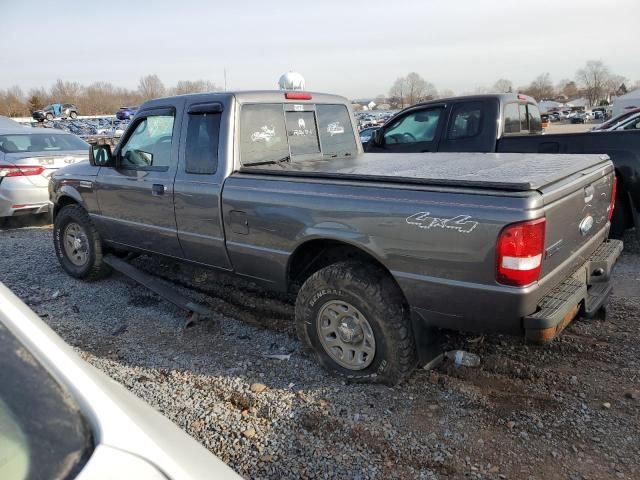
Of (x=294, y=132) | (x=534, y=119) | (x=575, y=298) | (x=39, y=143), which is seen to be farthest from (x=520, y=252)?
(x=39, y=143)

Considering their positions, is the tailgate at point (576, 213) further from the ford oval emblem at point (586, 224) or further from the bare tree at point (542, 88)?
the bare tree at point (542, 88)

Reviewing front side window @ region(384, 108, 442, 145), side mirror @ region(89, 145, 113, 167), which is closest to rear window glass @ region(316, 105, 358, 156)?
side mirror @ region(89, 145, 113, 167)

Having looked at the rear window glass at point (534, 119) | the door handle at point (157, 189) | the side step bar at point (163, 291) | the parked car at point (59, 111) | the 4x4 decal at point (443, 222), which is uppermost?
the parked car at point (59, 111)

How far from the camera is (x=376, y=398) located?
3240mm

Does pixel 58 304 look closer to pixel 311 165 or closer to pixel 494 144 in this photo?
pixel 311 165

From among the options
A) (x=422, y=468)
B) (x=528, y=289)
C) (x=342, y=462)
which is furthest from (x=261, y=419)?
(x=528, y=289)

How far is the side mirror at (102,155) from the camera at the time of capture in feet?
16.2

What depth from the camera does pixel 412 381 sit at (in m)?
3.43

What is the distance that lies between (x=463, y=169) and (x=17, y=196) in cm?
712

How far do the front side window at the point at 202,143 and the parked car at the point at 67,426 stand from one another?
8.65 feet

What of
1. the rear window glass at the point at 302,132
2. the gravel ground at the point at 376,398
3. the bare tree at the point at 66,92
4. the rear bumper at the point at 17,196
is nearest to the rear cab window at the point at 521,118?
the gravel ground at the point at 376,398

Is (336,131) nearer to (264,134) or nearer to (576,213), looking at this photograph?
(264,134)

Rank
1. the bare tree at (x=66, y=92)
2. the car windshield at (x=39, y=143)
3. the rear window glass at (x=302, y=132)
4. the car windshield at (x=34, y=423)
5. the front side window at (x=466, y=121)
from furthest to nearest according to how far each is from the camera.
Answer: the bare tree at (x=66, y=92), the car windshield at (x=39, y=143), the front side window at (x=466, y=121), the rear window glass at (x=302, y=132), the car windshield at (x=34, y=423)

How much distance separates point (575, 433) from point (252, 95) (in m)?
3.25
